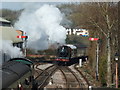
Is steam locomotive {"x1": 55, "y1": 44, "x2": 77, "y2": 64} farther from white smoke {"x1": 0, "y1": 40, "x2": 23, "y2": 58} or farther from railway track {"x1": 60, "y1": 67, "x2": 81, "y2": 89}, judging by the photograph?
white smoke {"x1": 0, "y1": 40, "x2": 23, "y2": 58}

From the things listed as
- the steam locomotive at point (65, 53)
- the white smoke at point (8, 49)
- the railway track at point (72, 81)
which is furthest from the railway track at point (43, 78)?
the steam locomotive at point (65, 53)

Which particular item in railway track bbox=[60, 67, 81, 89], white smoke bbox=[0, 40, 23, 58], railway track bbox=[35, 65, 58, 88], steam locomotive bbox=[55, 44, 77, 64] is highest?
white smoke bbox=[0, 40, 23, 58]

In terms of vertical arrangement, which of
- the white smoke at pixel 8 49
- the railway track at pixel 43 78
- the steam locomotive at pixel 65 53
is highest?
the white smoke at pixel 8 49

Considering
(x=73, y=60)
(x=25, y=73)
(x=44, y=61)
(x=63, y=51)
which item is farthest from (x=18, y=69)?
(x=44, y=61)

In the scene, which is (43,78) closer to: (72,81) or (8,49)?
(72,81)

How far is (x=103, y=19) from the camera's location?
55.3 feet

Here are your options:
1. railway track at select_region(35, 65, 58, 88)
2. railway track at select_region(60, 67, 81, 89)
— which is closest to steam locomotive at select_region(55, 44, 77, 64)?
railway track at select_region(35, 65, 58, 88)

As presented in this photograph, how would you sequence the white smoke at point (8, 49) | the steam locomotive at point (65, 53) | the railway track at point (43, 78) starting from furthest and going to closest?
the steam locomotive at point (65, 53), the railway track at point (43, 78), the white smoke at point (8, 49)

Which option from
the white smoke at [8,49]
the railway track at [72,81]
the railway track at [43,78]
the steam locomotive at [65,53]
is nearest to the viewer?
the railway track at [72,81]

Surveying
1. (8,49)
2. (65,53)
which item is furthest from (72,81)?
(65,53)

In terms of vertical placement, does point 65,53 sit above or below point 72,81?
above

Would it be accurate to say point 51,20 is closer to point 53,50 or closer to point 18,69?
point 53,50

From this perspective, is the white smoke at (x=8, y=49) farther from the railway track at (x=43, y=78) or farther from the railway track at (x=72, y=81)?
the railway track at (x=72, y=81)

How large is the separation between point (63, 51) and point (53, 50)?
2308 mm
